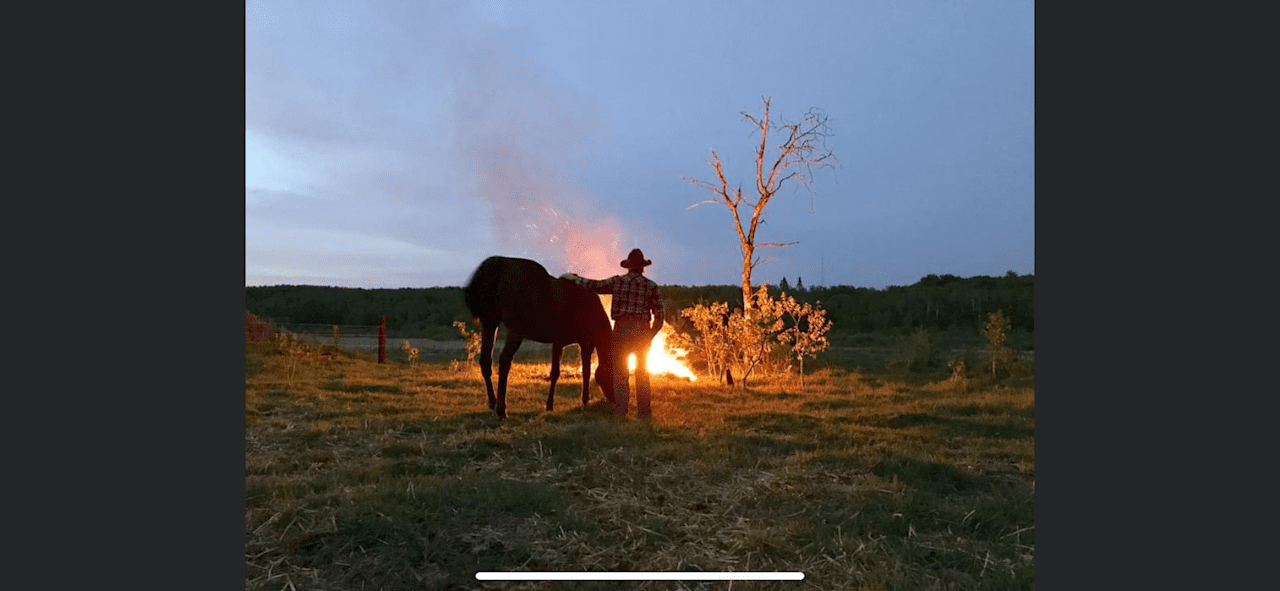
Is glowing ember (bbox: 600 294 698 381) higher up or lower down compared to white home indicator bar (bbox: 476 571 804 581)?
higher up

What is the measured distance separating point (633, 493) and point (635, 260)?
405cm

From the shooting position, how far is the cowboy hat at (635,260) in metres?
9.11

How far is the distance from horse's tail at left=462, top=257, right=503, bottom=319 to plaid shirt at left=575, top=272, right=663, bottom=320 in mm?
1312

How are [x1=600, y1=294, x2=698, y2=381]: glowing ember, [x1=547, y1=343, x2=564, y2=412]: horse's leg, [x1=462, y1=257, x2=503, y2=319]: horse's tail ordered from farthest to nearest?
[x1=600, y1=294, x2=698, y2=381]: glowing ember < [x1=547, y1=343, x2=564, y2=412]: horse's leg < [x1=462, y1=257, x2=503, y2=319]: horse's tail

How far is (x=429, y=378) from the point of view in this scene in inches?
550

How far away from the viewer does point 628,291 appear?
352 inches

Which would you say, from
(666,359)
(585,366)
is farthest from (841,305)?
(585,366)

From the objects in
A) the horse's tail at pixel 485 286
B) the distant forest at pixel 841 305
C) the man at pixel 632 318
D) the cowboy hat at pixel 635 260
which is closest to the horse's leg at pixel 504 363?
the horse's tail at pixel 485 286

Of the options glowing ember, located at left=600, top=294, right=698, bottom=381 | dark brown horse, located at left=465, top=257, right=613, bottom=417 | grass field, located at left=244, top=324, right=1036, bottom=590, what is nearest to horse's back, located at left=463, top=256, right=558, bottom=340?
dark brown horse, located at left=465, top=257, right=613, bottom=417

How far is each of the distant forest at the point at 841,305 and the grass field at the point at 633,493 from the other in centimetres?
2001

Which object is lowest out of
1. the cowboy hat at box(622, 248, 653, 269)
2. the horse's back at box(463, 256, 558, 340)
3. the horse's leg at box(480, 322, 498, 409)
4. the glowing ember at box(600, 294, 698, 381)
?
the glowing ember at box(600, 294, 698, 381)

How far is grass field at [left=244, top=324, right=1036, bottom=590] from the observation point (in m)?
4.47

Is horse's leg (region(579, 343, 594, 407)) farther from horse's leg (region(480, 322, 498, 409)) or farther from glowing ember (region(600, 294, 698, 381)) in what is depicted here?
glowing ember (region(600, 294, 698, 381))

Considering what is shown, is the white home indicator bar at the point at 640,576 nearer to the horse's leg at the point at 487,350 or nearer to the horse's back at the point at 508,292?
the horse's back at the point at 508,292
